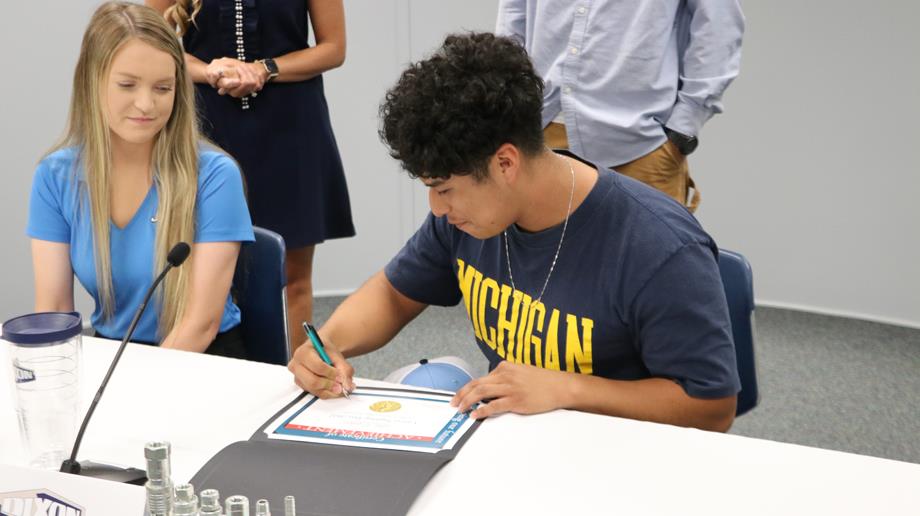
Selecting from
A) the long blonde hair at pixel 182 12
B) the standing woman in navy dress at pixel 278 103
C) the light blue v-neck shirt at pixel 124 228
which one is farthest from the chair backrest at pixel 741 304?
the long blonde hair at pixel 182 12

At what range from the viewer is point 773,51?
393 cm

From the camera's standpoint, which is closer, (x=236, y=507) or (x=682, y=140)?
(x=236, y=507)

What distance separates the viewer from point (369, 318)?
1865mm

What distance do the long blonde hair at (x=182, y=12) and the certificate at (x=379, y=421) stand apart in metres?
1.42

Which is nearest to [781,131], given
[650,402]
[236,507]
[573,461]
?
[650,402]

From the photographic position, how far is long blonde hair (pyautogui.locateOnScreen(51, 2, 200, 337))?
1.99 meters

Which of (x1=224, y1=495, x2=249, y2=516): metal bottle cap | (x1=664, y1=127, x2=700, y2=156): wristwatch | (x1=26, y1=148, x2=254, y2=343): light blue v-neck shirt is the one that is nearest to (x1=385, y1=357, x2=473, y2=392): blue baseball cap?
(x1=26, y1=148, x2=254, y2=343): light blue v-neck shirt

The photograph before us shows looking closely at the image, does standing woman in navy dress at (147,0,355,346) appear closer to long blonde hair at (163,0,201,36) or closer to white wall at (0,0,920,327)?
long blonde hair at (163,0,201,36)

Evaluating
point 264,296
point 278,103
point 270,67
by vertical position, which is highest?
point 270,67

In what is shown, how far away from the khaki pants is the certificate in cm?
119

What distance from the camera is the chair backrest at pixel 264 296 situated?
205 cm

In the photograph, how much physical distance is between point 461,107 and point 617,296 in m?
0.39

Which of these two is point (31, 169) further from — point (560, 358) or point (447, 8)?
point (560, 358)

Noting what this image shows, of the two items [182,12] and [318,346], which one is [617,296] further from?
[182,12]
